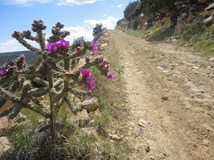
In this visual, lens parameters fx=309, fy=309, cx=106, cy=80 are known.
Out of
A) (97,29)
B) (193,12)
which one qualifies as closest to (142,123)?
(193,12)

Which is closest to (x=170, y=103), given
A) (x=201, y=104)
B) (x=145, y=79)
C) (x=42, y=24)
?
(x=201, y=104)

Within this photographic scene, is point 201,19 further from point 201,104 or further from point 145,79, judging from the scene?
point 201,104

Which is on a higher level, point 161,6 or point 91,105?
point 91,105

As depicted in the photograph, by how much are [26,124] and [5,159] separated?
1.07 m

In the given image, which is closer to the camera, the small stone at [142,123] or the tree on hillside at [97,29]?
the small stone at [142,123]

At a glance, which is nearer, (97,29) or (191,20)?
(191,20)

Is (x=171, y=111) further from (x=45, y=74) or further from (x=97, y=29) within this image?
(x=97, y=29)

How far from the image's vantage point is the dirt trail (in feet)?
18.7

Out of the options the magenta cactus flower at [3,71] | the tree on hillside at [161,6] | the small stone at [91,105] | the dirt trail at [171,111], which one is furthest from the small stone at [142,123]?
the tree on hillside at [161,6]

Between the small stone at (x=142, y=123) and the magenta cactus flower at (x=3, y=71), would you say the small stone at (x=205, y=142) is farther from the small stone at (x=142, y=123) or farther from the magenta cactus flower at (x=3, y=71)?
the magenta cactus flower at (x=3, y=71)

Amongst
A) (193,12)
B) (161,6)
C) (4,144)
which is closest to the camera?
(4,144)

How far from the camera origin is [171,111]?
752 centimetres

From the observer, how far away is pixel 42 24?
15.0 ft

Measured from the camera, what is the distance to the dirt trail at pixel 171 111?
5.69 meters
